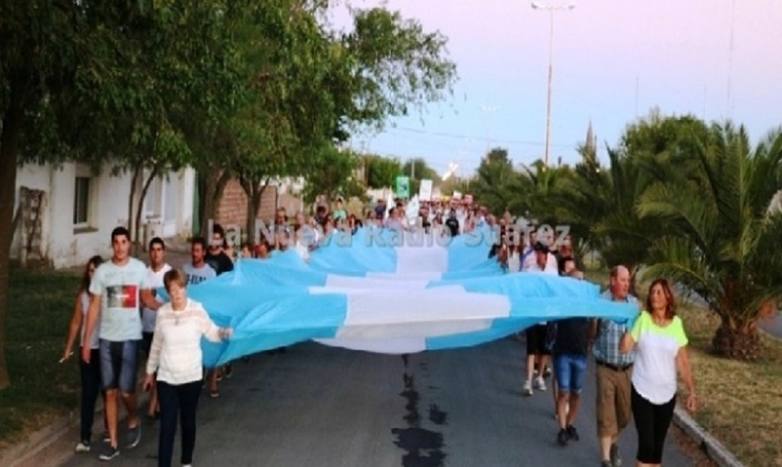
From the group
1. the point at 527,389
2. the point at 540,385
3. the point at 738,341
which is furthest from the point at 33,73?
the point at 738,341

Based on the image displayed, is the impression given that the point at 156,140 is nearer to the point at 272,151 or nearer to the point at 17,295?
the point at 272,151

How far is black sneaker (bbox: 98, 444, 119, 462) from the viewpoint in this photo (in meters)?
8.28

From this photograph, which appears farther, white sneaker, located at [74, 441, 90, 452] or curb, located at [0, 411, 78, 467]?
white sneaker, located at [74, 441, 90, 452]

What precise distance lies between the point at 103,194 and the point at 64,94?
60.0ft

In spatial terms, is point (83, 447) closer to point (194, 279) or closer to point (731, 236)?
point (194, 279)

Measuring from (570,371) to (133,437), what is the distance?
13.6ft

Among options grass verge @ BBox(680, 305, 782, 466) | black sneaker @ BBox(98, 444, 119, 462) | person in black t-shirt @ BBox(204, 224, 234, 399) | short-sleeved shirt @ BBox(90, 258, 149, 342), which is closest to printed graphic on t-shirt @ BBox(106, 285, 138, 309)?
short-sleeved shirt @ BBox(90, 258, 149, 342)

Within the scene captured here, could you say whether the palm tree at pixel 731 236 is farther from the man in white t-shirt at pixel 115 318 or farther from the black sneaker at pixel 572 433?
the man in white t-shirt at pixel 115 318

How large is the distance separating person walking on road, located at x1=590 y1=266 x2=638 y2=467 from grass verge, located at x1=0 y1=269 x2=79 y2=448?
16.2 ft

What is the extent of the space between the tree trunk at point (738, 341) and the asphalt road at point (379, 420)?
3.35 metres

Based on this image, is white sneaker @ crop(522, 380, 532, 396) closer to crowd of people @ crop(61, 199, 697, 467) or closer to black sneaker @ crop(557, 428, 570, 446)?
crowd of people @ crop(61, 199, 697, 467)

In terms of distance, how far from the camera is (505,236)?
1755cm

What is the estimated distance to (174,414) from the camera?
301 inches

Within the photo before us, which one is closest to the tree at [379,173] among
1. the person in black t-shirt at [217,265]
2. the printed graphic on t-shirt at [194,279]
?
the person in black t-shirt at [217,265]
